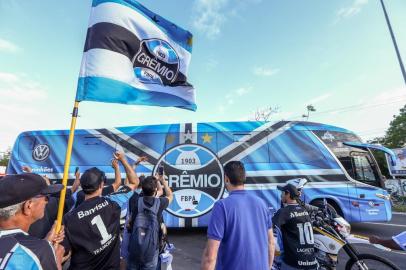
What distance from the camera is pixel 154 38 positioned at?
11.6 ft

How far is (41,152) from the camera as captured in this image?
25.9 feet

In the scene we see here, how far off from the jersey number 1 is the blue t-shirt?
0.95 meters

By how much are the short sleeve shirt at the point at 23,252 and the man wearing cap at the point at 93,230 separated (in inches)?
35.7

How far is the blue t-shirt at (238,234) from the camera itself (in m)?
2.07

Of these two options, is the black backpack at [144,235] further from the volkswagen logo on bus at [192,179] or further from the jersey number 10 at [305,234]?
the volkswagen logo on bus at [192,179]

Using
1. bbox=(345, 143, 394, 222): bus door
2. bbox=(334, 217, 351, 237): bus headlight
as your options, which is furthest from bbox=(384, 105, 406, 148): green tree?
bbox=(334, 217, 351, 237): bus headlight

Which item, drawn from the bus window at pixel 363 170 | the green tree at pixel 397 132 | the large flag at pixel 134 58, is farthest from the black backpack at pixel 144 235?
the green tree at pixel 397 132

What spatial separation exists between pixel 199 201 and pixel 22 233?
6239 millimetres

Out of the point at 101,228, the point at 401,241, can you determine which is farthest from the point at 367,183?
the point at 101,228

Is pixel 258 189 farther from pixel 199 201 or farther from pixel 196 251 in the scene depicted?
pixel 196 251

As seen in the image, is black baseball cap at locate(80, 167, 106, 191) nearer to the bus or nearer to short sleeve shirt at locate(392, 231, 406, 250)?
short sleeve shirt at locate(392, 231, 406, 250)

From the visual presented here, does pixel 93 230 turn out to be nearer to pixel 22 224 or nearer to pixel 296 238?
pixel 22 224

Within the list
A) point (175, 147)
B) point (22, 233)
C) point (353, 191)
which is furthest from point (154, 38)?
point (353, 191)

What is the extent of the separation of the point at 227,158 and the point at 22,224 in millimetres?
6453
